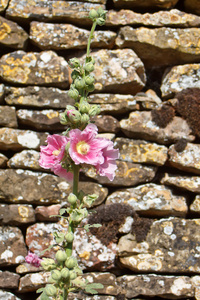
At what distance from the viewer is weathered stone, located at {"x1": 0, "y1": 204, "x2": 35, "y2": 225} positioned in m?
2.92

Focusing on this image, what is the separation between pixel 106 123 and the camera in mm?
3139

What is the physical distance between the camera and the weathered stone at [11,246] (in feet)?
9.36

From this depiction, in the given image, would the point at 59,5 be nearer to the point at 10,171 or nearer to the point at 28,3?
the point at 28,3

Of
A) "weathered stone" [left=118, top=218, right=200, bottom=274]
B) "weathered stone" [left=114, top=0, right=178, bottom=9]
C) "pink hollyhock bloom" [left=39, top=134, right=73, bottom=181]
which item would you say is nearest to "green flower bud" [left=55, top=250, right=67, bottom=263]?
"pink hollyhock bloom" [left=39, top=134, right=73, bottom=181]

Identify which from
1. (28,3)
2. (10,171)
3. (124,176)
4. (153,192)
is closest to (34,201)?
(10,171)

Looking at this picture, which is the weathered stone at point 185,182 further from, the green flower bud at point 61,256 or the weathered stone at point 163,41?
the green flower bud at point 61,256

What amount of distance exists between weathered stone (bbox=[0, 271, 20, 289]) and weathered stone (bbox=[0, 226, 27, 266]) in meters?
0.07

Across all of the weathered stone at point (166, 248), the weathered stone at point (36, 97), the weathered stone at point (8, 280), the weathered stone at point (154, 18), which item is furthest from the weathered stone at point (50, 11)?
the weathered stone at point (8, 280)

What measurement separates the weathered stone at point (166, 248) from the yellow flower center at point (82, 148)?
153cm

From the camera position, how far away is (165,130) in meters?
3.13

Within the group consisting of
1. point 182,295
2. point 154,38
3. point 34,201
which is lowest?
point 182,295

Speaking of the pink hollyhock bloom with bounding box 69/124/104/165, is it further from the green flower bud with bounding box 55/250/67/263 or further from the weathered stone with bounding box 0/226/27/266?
the weathered stone with bounding box 0/226/27/266

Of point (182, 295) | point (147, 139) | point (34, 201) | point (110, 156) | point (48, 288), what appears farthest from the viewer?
point (147, 139)

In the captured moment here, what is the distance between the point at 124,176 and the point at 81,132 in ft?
5.19
